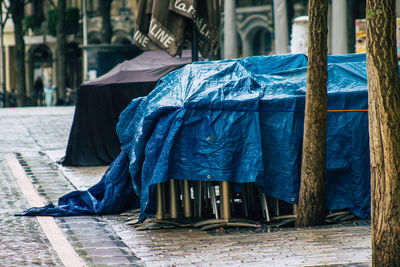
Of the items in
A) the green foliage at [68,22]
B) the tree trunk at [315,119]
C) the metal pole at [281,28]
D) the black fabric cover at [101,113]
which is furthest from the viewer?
the green foliage at [68,22]

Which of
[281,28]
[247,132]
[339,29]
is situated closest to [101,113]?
[281,28]

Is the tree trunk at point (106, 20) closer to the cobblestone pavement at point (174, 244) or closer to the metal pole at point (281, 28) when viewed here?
the metal pole at point (281, 28)

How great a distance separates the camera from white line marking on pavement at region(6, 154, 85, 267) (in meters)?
7.23

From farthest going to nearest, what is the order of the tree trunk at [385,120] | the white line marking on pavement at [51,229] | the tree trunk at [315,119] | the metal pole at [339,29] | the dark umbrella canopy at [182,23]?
1. the metal pole at [339,29]
2. the dark umbrella canopy at [182,23]
3. the tree trunk at [315,119]
4. the white line marking on pavement at [51,229]
5. the tree trunk at [385,120]

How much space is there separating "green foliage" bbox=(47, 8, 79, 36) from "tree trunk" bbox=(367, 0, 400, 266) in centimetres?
4712

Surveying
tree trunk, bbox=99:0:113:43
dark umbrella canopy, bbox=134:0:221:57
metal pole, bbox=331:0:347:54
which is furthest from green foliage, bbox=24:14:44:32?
dark umbrella canopy, bbox=134:0:221:57

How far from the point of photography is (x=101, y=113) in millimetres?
15227

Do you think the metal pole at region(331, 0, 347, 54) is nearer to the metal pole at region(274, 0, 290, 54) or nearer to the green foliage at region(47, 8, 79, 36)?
the metal pole at region(274, 0, 290, 54)

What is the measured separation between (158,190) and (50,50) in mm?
48767

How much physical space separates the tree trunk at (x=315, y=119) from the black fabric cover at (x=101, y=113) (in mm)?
6451

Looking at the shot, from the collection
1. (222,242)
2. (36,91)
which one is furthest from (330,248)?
(36,91)

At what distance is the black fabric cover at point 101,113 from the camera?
14932 millimetres

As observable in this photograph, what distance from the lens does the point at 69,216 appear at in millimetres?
9625

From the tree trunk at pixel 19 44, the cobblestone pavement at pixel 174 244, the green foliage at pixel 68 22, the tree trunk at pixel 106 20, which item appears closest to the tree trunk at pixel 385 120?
the cobblestone pavement at pixel 174 244
